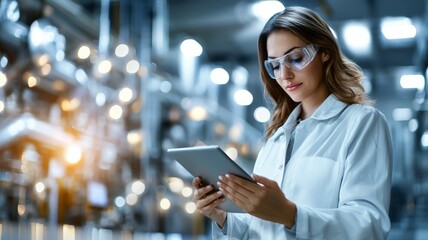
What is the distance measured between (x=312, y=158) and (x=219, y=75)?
11.7 meters

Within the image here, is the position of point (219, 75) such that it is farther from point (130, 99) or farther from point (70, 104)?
point (70, 104)

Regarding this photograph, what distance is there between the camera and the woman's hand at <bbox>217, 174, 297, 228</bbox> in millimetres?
1538

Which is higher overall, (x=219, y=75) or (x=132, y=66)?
Result: (x=219, y=75)

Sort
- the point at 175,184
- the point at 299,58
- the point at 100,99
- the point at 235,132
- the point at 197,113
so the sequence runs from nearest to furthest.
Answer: the point at 299,58 < the point at 100,99 < the point at 197,113 < the point at 175,184 < the point at 235,132

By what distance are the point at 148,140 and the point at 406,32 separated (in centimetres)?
567

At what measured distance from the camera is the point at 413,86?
15.9m

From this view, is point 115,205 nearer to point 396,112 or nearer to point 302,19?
point 302,19

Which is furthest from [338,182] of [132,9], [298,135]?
[132,9]

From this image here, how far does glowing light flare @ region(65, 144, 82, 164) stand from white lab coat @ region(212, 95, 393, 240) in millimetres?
5000

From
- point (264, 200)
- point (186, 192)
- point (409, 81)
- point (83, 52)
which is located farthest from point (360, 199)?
point (409, 81)

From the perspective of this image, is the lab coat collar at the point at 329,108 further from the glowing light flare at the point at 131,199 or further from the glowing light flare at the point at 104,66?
the glowing light flare at the point at 131,199

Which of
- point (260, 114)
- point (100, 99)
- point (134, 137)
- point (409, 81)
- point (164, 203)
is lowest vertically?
point (164, 203)

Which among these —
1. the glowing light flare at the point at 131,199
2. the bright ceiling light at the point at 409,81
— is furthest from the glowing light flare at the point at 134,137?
the bright ceiling light at the point at 409,81

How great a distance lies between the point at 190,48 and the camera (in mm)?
11375
